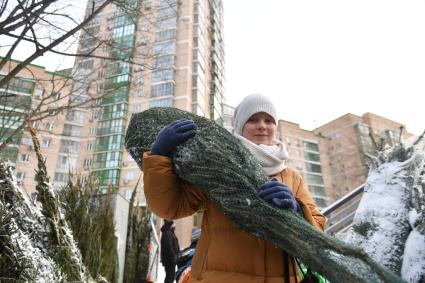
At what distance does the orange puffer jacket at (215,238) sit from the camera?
1.04 metres

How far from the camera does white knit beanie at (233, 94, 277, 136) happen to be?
1541 millimetres

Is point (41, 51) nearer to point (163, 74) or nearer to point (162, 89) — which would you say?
point (163, 74)

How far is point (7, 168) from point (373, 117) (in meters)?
46.6

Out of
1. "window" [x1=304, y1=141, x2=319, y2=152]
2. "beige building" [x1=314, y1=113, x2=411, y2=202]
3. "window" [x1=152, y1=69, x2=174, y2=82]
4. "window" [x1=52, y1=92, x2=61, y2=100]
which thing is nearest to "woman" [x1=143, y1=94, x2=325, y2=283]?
"window" [x1=152, y1=69, x2=174, y2=82]

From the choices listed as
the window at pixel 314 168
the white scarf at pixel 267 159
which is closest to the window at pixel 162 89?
the window at pixel 314 168

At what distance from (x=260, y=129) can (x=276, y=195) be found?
58 centimetres

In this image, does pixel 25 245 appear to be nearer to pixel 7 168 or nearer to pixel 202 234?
pixel 7 168

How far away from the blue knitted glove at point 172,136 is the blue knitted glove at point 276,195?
1.07ft

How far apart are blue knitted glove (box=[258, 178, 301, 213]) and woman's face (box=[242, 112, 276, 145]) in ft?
1.58

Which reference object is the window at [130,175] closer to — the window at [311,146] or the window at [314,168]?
the window at [314,168]

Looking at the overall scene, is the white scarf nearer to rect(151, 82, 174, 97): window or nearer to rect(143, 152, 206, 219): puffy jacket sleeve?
rect(143, 152, 206, 219): puffy jacket sleeve

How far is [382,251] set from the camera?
196 cm

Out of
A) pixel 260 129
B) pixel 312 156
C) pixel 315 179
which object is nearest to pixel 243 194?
pixel 260 129

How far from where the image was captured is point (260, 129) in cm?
153
